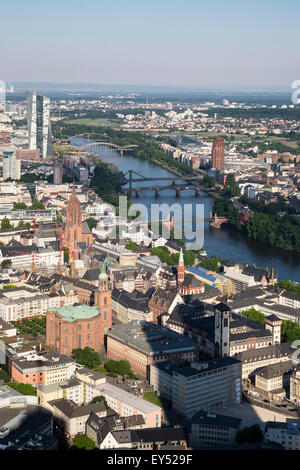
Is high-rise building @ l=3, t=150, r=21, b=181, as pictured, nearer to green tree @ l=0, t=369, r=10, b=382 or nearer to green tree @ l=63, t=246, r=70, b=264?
green tree @ l=63, t=246, r=70, b=264

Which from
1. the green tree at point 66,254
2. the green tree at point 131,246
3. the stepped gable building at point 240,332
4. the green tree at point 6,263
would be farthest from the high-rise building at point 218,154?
the stepped gable building at point 240,332

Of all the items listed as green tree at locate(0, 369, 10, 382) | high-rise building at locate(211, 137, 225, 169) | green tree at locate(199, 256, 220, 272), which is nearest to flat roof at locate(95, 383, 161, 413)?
green tree at locate(0, 369, 10, 382)

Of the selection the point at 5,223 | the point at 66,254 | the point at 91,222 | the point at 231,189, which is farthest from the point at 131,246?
the point at 231,189

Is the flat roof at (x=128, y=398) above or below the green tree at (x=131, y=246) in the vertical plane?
below

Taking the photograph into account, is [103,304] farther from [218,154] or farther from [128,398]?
[218,154]

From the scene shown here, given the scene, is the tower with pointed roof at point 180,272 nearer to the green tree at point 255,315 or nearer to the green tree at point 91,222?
the green tree at point 255,315

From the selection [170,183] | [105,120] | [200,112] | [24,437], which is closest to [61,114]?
[105,120]
